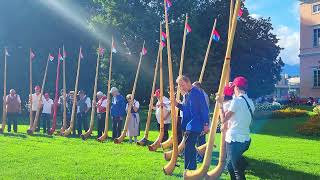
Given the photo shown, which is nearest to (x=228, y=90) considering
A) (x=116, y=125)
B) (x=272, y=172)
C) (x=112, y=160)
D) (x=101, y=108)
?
(x=272, y=172)

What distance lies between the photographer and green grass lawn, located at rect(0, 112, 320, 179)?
10.3m

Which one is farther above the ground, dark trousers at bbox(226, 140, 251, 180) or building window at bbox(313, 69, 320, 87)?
building window at bbox(313, 69, 320, 87)

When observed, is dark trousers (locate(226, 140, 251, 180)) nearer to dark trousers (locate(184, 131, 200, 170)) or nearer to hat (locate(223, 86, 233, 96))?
dark trousers (locate(184, 131, 200, 170))

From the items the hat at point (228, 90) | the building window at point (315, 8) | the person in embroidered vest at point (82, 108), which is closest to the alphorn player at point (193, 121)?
the hat at point (228, 90)

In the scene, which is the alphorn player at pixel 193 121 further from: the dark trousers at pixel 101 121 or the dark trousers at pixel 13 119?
the dark trousers at pixel 13 119

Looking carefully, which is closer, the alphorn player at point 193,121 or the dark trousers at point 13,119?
the alphorn player at point 193,121

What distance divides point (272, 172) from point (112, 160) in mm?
4328

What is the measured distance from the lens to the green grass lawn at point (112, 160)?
33.6 ft

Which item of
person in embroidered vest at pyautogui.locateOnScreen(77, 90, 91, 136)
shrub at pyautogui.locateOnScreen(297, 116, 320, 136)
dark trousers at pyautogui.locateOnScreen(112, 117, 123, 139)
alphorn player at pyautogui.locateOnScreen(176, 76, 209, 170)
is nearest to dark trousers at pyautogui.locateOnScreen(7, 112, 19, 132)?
person in embroidered vest at pyautogui.locateOnScreen(77, 90, 91, 136)

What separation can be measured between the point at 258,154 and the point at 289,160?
1321 mm

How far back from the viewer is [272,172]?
10766 mm

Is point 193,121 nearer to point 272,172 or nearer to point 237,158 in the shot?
point 237,158

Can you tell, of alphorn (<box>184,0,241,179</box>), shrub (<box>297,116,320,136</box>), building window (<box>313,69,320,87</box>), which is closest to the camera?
alphorn (<box>184,0,241,179</box>)

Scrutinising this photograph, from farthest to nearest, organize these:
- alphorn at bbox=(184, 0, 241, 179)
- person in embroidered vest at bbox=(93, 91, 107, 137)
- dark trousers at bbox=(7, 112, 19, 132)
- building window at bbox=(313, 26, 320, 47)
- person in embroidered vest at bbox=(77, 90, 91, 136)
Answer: building window at bbox=(313, 26, 320, 47) → dark trousers at bbox=(7, 112, 19, 132) → person in embroidered vest at bbox=(77, 90, 91, 136) → person in embroidered vest at bbox=(93, 91, 107, 137) → alphorn at bbox=(184, 0, 241, 179)
